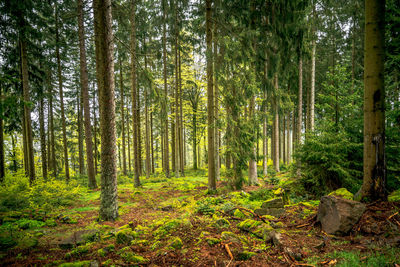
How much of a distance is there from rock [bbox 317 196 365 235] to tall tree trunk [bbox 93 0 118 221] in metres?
5.89

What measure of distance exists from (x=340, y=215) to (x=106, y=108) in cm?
661

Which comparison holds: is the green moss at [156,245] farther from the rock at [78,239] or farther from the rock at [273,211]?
the rock at [273,211]

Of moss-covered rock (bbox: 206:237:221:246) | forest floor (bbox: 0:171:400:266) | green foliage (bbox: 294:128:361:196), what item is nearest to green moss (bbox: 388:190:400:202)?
forest floor (bbox: 0:171:400:266)

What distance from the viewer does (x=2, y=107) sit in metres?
3.21

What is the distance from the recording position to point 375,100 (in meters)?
4.05

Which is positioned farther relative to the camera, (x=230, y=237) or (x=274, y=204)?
(x=274, y=204)

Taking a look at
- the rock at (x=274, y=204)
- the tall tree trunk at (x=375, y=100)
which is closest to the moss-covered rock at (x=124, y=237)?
the rock at (x=274, y=204)

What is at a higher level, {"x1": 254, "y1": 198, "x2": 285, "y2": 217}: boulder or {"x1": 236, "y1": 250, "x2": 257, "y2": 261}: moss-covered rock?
{"x1": 236, "y1": 250, "x2": 257, "y2": 261}: moss-covered rock

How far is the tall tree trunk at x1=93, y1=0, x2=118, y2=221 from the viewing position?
225 inches

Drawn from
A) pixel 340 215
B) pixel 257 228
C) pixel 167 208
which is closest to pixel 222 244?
pixel 257 228

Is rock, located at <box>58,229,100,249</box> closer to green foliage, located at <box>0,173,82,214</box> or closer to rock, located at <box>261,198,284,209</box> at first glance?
green foliage, located at <box>0,173,82,214</box>

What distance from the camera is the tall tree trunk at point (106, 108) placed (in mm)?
5711

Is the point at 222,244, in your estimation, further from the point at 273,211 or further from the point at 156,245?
the point at 273,211

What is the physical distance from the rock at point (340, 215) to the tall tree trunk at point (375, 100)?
0.93 metres
